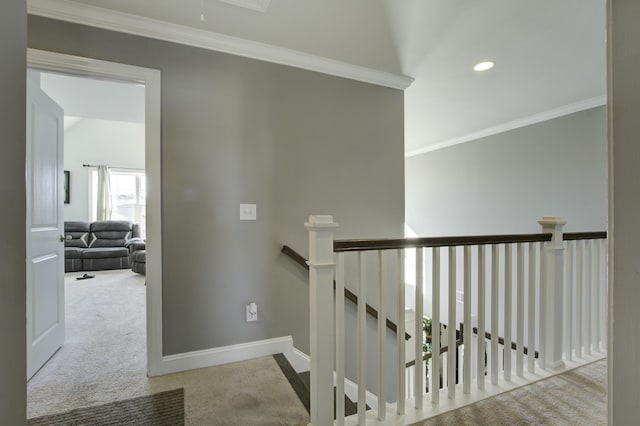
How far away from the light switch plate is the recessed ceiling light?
2298mm

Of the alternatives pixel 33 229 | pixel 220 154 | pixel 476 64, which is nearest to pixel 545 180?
pixel 476 64

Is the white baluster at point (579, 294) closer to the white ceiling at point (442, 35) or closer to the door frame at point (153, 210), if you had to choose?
the white ceiling at point (442, 35)

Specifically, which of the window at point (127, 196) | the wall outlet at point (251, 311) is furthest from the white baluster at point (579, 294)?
the window at point (127, 196)

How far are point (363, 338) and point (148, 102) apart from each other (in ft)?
6.57

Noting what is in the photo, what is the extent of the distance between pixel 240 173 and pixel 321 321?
1299 mm

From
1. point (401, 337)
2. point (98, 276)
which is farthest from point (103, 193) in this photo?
point (401, 337)

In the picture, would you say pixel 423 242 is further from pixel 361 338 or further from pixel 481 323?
pixel 481 323

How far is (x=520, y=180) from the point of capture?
3854 millimetres

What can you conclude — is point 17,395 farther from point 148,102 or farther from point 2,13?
point 148,102

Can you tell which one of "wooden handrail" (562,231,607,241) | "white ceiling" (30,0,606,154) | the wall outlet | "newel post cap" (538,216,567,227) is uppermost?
"white ceiling" (30,0,606,154)

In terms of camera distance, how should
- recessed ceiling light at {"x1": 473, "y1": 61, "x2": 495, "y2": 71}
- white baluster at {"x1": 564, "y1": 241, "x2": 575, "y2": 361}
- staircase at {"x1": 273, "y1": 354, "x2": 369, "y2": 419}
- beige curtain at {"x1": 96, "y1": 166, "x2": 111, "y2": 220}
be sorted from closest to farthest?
1. staircase at {"x1": 273, "y1": 354, "x2": 369, "y2": 419}
2. white baluster at {"x1": 564, "y1": 241, "x2": 575, "y2": 361}
3. recessed ceiling light at {"x1": 473, "y1": 61, "x2": 495, "y2": 71}
4. beige curtain at {"x1": 96, "y1": 166, "x2": 111, "y2": 220}

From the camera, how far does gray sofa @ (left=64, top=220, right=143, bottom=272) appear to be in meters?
5.23

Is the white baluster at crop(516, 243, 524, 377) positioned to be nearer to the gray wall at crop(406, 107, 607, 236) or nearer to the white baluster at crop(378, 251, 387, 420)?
the white baluster at crop(378, 251, 387, 420)

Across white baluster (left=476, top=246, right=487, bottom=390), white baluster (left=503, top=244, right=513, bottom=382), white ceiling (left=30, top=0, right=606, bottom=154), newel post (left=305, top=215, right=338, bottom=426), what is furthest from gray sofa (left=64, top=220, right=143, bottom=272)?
white baluster (left=503, top=244, right=513, bottom=382)
